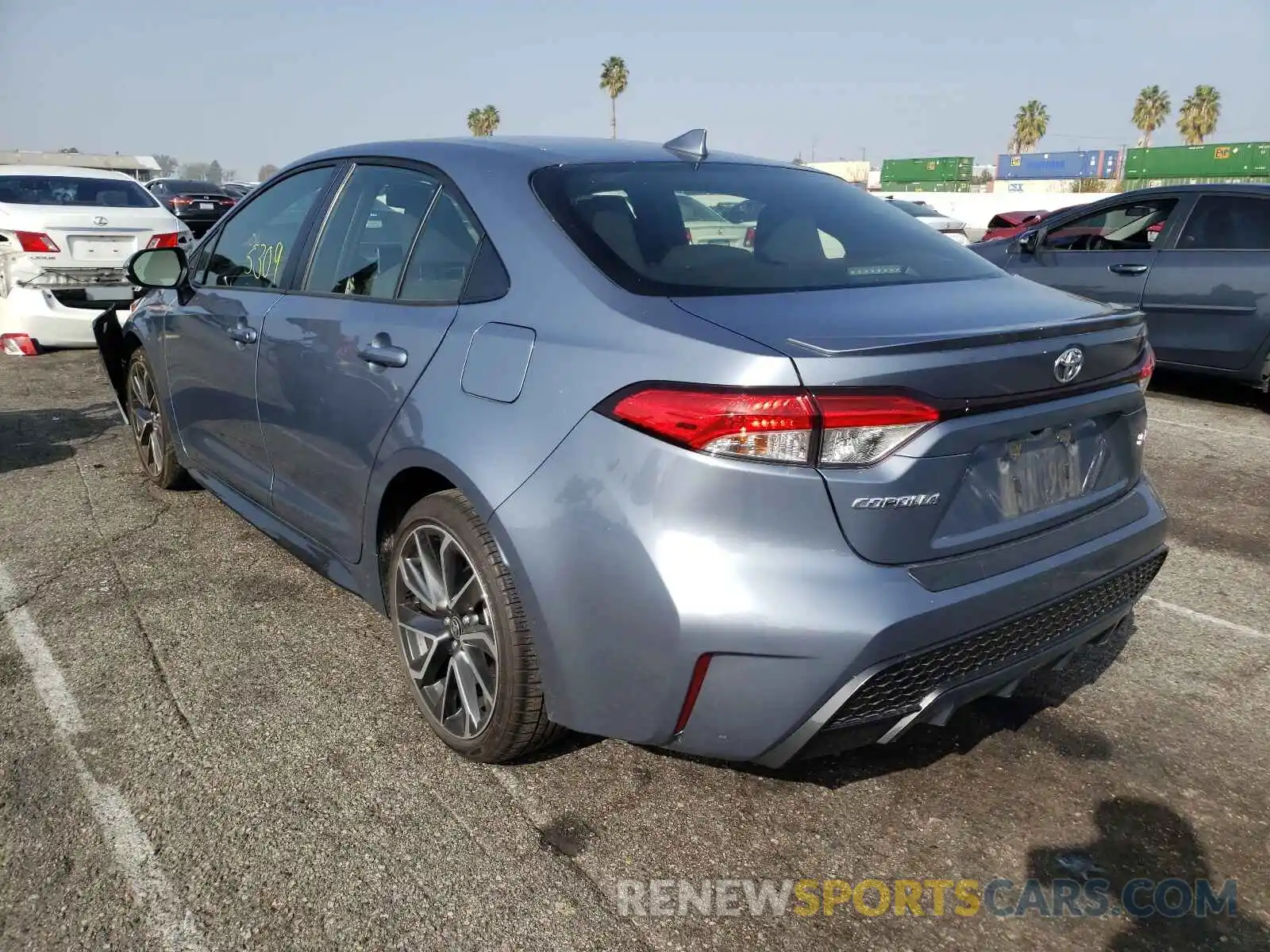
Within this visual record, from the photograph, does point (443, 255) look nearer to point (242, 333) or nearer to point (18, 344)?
point (242, 333)

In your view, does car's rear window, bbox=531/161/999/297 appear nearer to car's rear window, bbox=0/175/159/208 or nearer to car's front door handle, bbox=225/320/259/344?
car's front door handle, bbox=225/320/259/344

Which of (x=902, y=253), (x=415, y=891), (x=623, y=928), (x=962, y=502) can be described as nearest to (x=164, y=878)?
(x=415, y=891)

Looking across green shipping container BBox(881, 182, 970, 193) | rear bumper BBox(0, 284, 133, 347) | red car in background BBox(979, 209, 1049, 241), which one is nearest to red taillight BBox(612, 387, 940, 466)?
rear bumper BBox(0, 284, 133, 347)

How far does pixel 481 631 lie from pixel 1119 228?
23.9ft

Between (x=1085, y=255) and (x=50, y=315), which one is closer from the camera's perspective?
(x=1085, y=255)

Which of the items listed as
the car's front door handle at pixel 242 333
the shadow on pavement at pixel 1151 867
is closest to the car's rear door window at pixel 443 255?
the car's front door handle at pixel 242 333

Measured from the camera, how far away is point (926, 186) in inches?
2408

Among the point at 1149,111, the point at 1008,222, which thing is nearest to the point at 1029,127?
the point at 1149,111

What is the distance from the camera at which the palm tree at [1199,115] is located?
67312mm

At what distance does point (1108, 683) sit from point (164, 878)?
2.79 metres

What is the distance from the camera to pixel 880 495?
2.03 metres

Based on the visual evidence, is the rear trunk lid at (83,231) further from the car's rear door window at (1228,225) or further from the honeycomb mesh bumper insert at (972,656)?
the car's rear door window at (1228,225)

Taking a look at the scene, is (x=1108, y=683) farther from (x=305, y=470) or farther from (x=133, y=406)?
A: (x=133, y=406)

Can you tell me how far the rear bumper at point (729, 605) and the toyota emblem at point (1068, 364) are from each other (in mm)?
408
